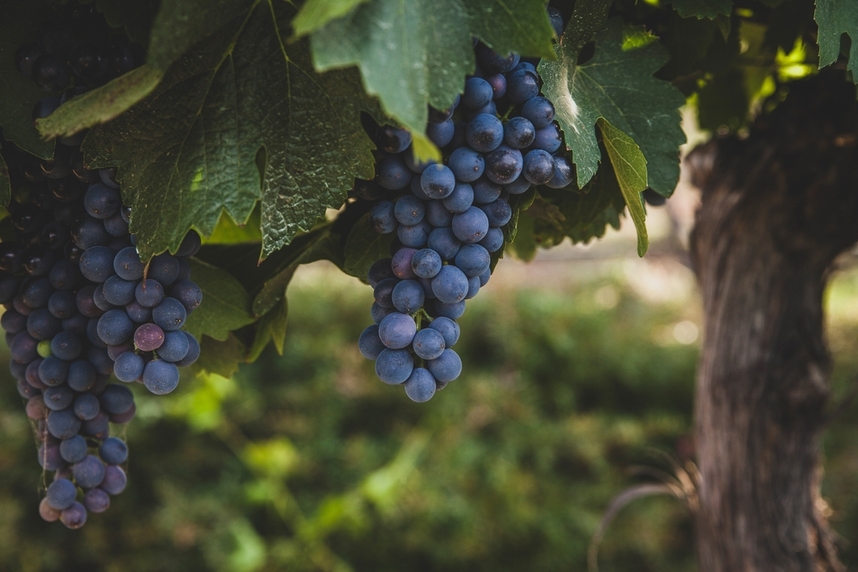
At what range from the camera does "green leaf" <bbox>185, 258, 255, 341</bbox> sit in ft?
1.89

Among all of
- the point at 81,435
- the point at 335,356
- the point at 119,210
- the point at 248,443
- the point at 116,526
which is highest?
the point at 119,210

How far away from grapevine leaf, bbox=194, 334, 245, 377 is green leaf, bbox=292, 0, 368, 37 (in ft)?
1.19

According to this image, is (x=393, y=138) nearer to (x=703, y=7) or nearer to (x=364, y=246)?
(x=364, y=246)

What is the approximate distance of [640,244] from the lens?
1.67 feet

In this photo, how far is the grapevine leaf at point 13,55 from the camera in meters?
0.48

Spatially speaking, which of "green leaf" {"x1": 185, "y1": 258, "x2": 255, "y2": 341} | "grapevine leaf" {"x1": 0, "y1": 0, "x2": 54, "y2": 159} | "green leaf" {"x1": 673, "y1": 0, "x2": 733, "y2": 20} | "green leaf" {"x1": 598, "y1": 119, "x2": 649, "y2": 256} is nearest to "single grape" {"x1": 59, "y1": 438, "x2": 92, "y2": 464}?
"green leaf" {"x1": 185, "y1": 258, "x2": 255, "y2": 341}

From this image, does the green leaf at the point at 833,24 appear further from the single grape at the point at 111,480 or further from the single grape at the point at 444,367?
the single grape at the point at 111,480

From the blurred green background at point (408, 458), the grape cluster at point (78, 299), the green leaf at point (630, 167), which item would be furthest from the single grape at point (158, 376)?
the blurred green background at point (408, 458)

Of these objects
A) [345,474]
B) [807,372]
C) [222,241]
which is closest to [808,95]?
[807,372]

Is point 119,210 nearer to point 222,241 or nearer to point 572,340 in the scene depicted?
point 222,241

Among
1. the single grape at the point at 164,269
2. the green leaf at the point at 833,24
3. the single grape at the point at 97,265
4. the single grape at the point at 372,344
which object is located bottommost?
the single grape at the point at 97,265

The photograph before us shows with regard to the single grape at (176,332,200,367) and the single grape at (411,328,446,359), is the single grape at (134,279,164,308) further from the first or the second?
the single grape at (411,328,446,359)

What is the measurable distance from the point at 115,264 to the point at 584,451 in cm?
Answer: 187

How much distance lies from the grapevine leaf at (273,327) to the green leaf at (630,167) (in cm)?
30
